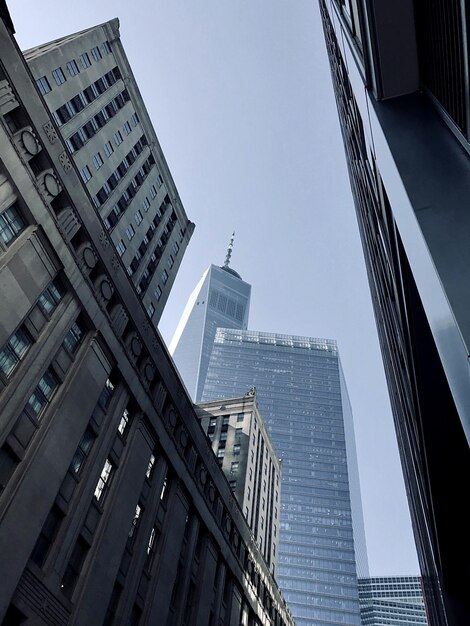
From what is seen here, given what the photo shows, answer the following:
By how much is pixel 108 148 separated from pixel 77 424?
30944mm

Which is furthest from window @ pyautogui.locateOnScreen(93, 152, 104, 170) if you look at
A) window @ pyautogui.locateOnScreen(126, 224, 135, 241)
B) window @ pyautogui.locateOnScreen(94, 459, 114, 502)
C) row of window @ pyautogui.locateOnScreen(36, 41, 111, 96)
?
window @ pyautogui.locateOnScreen(94, 459, 114, 502)

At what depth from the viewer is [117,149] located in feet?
162

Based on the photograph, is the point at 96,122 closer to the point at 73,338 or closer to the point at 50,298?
the point at 50,298

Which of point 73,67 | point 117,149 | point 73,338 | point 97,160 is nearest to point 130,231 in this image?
point 97,160

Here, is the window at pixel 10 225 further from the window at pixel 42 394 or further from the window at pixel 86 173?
the window at pixel 86 173

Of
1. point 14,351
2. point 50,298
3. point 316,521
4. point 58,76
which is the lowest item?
point 14,351

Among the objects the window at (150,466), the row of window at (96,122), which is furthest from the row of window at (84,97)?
the window at (150,466)

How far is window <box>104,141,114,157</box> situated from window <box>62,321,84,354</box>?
23.7 m

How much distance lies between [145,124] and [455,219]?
58.7m

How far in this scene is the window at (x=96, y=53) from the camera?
4900 centimetres

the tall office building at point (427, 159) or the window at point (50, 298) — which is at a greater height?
the window at point (50, 298)

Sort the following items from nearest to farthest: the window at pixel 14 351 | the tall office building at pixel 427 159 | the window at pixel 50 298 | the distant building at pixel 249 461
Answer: the tall office building at pixel 427 159
the window at pixel 14 351
the window at pixel 50 298
the distant building at pixel 249 461

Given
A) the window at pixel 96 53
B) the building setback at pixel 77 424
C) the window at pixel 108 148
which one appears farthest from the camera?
the window at pixel 96 53

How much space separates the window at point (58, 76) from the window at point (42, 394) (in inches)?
1096
